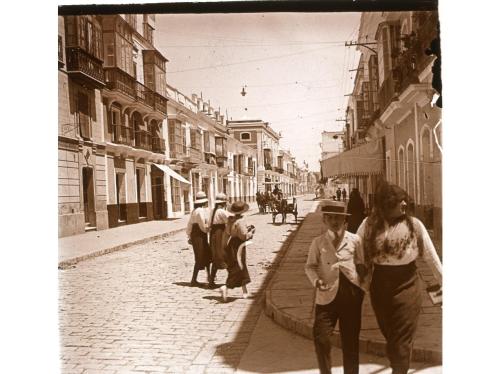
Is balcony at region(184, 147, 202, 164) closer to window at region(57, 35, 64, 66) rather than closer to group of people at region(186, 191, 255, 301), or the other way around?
group of people at region(186, 191, 255, 301)

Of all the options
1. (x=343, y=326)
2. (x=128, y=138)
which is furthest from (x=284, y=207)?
(x=128, y=138)

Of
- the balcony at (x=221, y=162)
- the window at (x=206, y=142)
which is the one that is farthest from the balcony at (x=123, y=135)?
the balcony at (x=221, y=162)

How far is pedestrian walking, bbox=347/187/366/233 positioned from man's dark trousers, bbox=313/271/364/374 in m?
0.34

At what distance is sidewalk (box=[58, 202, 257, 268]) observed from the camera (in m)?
3.51

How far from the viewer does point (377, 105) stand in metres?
4.10

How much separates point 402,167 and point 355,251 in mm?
777

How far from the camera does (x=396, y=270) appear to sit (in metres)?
3.03

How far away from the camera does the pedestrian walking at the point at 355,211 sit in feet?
10.3

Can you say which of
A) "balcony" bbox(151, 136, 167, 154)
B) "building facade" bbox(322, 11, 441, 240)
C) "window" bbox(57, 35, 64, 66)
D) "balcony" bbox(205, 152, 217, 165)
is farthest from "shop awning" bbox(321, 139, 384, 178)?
"window" bbox(57, 35, 64, 66)

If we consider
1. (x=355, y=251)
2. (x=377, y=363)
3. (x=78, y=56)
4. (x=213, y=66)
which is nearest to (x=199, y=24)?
(x=213, y=66)

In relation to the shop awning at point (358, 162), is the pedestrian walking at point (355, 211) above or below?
below

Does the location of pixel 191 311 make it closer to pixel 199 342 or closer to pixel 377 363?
pixel 199 342

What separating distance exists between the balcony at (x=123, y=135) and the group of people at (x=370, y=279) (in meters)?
1.95

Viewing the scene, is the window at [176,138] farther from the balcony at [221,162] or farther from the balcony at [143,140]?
the balcony at [221,162]
